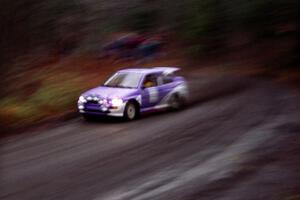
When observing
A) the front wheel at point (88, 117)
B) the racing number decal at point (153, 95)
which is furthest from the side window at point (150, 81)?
the front wheel at point (88, 117)

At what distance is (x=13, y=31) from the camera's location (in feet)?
14.3

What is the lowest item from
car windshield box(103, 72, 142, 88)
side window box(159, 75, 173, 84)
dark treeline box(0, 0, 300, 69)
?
side window box(159, 75, 173, 84)

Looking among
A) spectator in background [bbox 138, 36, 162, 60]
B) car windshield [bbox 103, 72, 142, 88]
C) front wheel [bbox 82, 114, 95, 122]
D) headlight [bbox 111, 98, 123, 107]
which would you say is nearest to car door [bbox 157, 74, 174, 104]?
car windshield [bbox 103, 72, 142, 88]

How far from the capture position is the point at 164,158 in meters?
12.3

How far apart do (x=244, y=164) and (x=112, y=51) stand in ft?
94.5

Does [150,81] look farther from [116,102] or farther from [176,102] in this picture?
[116,102]

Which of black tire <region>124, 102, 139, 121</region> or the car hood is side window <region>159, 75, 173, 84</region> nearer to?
the car hood

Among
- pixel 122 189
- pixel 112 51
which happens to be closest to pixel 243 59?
pixel 112 51

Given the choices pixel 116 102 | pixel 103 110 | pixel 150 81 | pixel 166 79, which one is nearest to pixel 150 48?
pixel 166 79

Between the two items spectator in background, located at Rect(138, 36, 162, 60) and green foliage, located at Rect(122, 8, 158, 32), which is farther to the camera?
spectator in background, located at Rect(138, 36, 162, 60)

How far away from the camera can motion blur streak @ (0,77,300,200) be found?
9.62 meters

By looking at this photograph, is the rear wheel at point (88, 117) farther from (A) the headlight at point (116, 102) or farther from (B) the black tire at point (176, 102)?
(B) the black tire at point (176, 102)

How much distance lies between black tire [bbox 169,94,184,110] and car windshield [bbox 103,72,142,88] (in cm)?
153

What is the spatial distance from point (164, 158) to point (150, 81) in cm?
698
